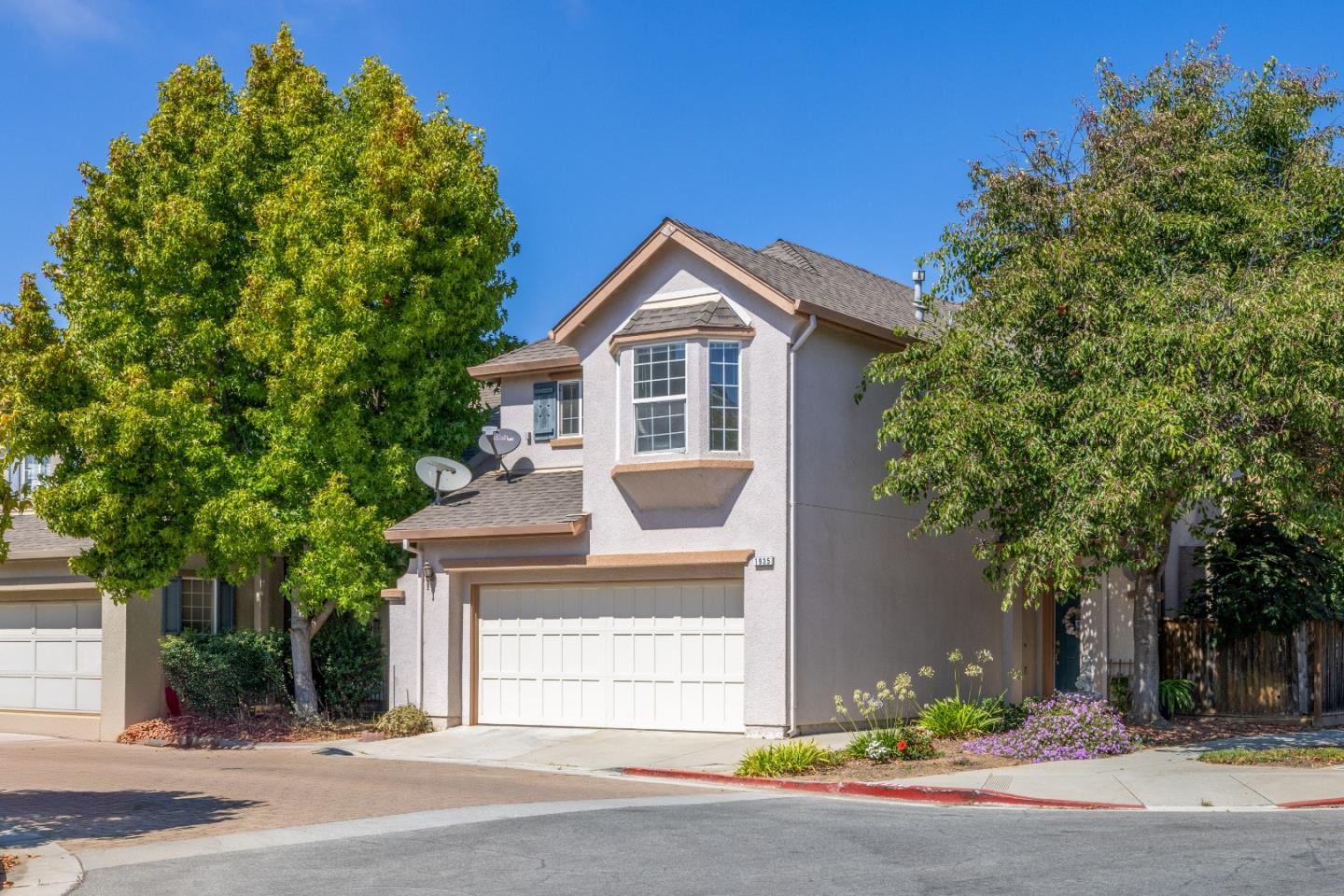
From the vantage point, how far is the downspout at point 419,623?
23672mm

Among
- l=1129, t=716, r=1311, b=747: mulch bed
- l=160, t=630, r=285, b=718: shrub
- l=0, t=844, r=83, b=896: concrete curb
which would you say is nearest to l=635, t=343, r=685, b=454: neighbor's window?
l=1129, t=716, r=1311, b=747: mulch bed

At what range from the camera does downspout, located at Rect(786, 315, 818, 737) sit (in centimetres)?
2070

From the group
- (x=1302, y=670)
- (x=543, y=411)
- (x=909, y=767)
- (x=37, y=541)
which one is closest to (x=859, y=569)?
(x=909, y=767)

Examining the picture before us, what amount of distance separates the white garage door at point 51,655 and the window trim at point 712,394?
1271 centimetres

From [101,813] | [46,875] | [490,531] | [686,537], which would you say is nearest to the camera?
[46,875]

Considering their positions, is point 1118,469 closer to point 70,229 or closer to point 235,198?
point 235,198

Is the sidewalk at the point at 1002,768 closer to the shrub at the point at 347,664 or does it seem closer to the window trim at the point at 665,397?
the shrub at the point at 347,664

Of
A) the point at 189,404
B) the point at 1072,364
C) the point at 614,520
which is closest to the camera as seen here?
the point at 1072,364

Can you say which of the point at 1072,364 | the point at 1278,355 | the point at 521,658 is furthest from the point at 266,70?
the point at 1278,355

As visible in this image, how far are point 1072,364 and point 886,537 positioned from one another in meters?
5.62

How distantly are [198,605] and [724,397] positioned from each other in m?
12.7

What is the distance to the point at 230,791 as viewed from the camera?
17.4 m

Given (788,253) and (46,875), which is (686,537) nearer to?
(788,253)

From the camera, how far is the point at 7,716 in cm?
2791
